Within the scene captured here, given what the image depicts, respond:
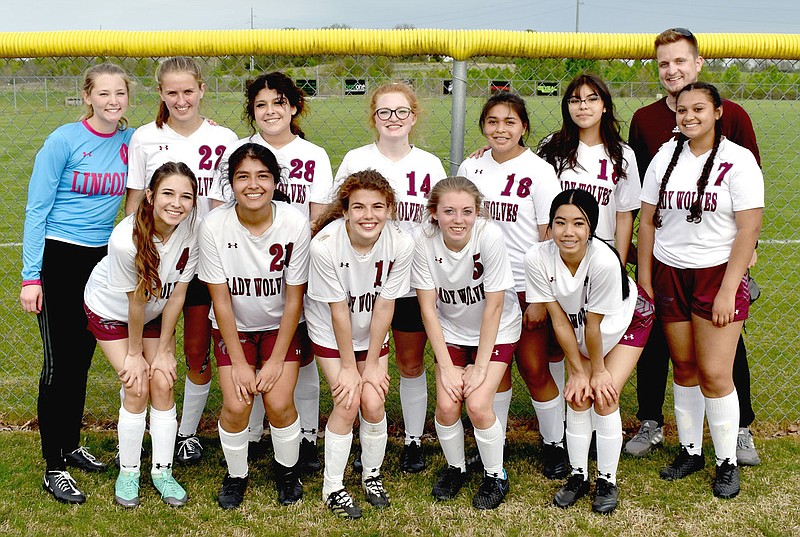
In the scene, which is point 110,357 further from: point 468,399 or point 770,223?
point 770,223

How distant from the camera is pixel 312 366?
3.64 meters

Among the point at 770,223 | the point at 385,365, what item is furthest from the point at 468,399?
the point at 770,223

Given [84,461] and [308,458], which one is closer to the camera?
[84,461]

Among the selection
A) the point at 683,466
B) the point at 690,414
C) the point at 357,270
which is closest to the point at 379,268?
the point at 357,270

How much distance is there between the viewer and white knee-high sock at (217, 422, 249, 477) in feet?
10.8

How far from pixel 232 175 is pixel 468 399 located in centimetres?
141

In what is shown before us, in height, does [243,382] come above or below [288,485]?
above

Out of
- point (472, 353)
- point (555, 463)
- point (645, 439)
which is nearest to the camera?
point (472, 353)

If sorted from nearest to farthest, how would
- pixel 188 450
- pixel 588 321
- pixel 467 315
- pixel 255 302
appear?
pixel 588 321 < pixel 255 302 < pixel 467 315 < pixel 188 450

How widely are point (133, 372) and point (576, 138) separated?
225cm

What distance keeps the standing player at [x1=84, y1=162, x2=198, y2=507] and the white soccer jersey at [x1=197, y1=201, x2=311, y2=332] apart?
0.39ft

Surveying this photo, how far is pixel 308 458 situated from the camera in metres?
3.69

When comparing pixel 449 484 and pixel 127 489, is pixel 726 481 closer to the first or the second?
pixel 449 484

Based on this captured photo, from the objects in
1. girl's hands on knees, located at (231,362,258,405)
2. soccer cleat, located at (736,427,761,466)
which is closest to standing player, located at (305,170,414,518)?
girl's hands on knees, located at (231,362,258,405)
